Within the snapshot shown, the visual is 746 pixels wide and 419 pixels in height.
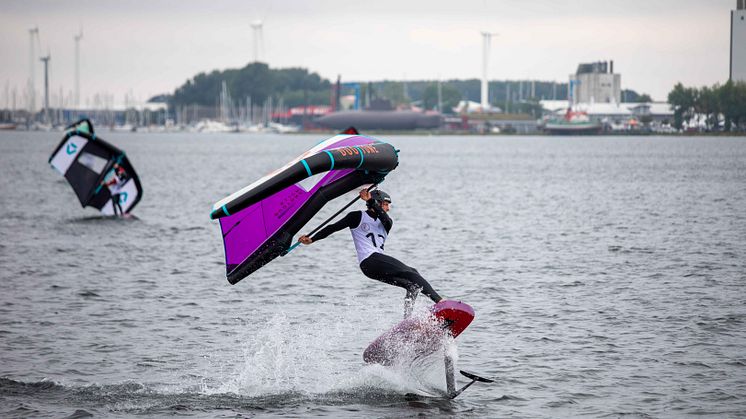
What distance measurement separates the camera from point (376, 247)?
16719 millimetres

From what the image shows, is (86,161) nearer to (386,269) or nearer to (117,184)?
(117,184)

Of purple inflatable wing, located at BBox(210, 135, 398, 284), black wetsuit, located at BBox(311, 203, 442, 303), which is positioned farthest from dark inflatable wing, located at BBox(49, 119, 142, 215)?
black wetsuit, located at BBox(311, 203, 442, 303)

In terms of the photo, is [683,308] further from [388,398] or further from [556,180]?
[556,180]

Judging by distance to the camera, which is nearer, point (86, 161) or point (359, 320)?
A: point (359, 320)

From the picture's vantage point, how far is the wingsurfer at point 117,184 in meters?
46.3

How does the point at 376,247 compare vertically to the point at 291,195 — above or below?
below

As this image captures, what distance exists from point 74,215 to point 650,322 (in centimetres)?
3416

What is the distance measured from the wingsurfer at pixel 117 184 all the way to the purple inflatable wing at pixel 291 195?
2953 cm

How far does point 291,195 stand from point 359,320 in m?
6.86

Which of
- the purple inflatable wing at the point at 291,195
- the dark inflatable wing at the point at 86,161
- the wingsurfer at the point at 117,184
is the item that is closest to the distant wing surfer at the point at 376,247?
the purple inflatable wing at the point at 291,195

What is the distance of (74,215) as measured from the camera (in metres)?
51.1

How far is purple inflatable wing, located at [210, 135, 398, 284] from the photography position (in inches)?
622

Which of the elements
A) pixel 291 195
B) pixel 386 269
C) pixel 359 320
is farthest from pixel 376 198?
pixel 359 320

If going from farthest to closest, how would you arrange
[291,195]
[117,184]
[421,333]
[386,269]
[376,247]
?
[117,184], [291,195], [376,247], [386,269], [421,333]
